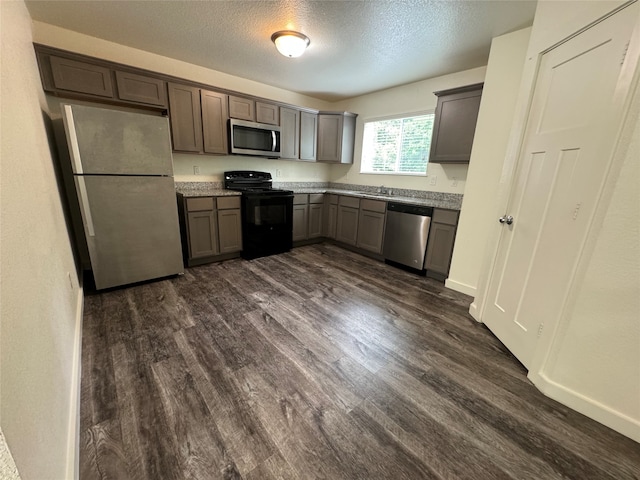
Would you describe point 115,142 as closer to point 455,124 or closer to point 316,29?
point 316,29

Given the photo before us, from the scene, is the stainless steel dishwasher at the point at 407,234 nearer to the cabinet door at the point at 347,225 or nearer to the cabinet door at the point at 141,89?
the cabinet door at the point at 347,225

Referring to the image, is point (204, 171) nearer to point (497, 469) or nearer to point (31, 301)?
point (31, 301)

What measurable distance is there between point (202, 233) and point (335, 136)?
268cm

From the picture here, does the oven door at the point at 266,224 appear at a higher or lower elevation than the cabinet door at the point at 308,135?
lower

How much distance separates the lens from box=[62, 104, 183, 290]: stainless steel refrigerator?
2256 millimetres

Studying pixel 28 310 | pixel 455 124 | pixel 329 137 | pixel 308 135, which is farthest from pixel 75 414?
pixel 329 137

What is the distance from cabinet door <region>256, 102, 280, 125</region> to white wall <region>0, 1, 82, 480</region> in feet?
7.72

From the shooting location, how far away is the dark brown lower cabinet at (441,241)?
118 inches

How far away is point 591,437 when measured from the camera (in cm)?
135

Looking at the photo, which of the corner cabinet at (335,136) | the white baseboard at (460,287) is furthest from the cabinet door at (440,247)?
the corner cabinet at (335,136)

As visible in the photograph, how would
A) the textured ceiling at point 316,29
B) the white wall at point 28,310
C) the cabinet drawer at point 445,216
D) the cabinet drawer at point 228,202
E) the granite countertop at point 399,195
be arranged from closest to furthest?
the white wall at point 28,310
the textured ceiling at point 316,29
the cabinet drawer at point 445,216
the granite countertop at point 399,195
the cabinet drawer at point 228,202

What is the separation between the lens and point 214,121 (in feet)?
10.9

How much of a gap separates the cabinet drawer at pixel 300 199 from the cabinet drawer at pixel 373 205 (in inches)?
35.4

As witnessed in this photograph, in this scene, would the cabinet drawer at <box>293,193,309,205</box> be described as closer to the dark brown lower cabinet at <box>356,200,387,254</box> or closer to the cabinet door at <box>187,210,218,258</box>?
the dark brown lower cabinet at <box>356,200,387,254</box>
